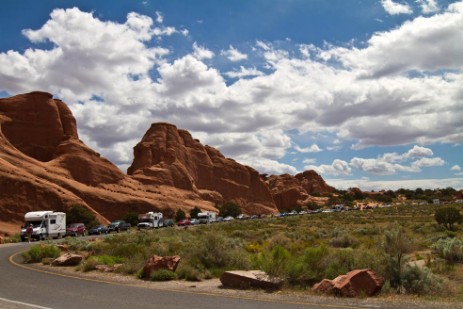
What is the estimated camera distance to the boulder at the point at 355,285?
37.6ft

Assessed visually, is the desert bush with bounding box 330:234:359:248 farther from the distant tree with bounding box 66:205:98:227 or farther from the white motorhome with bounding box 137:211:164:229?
the distant tree with bounding box 66:205:98:227

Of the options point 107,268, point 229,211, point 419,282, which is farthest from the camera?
point 229,211

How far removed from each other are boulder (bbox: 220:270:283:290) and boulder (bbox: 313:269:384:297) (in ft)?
4.73

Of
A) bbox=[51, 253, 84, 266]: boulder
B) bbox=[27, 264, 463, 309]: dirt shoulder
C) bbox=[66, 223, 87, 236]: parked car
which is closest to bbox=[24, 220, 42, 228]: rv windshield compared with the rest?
bbox=[66, 223, 87, 236]: parked car

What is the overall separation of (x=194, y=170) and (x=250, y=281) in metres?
111

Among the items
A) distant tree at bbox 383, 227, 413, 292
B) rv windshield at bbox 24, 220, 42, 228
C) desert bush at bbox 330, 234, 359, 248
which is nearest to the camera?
distant tree at bbox 383, 227, 413, 292

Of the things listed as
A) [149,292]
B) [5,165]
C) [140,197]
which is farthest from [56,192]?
[149,292]

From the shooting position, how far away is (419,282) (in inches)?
470

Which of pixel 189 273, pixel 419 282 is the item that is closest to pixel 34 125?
pixel 189 273

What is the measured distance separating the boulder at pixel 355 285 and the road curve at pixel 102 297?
4.26 ft

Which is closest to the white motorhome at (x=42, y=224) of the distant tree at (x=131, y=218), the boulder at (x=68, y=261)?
the boulder at (x=68, y=261)

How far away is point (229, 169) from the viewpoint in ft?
435

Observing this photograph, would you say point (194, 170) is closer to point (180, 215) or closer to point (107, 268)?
point (180, 215)

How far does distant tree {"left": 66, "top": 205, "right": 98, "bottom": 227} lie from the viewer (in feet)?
212
